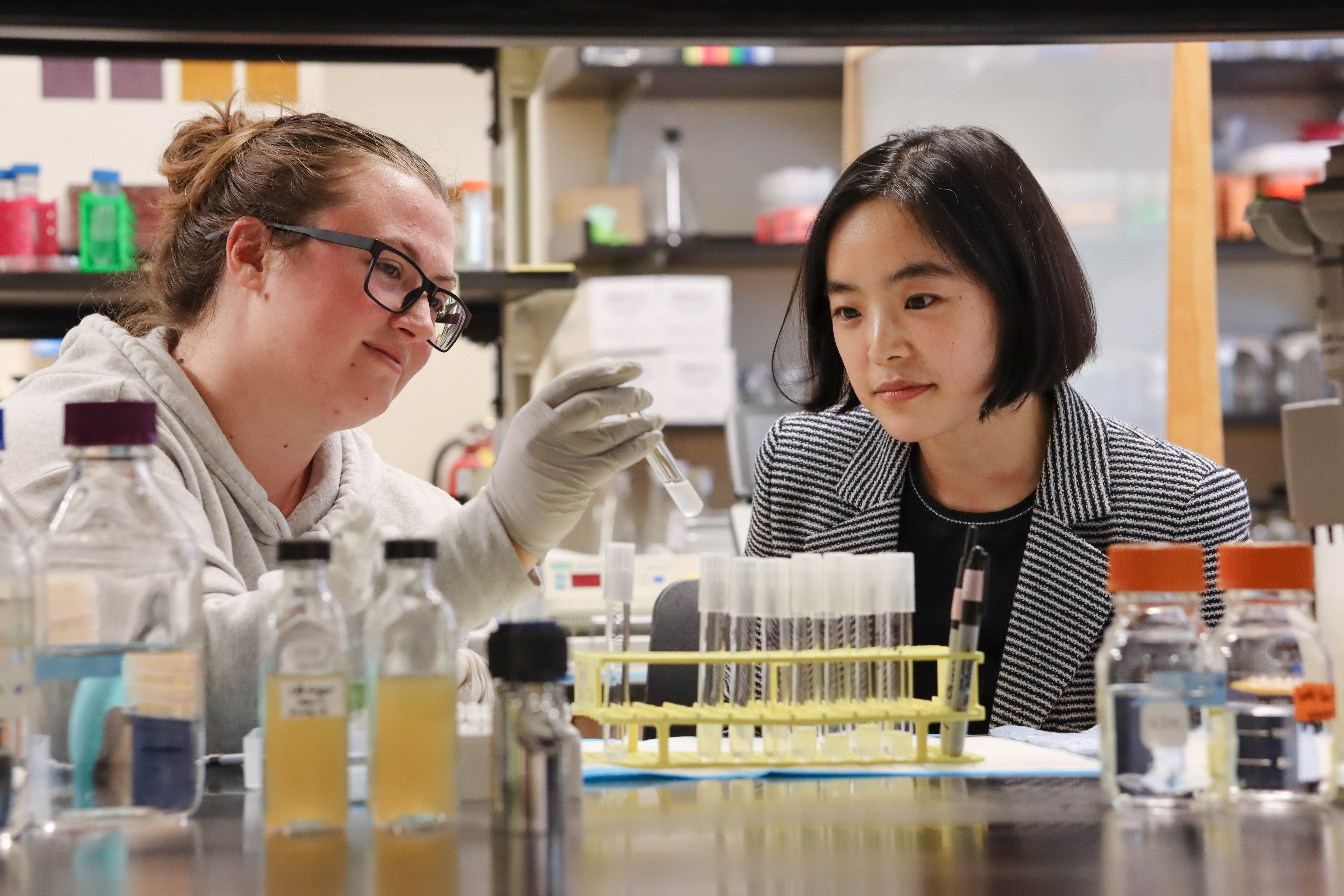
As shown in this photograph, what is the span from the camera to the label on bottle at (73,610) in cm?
80

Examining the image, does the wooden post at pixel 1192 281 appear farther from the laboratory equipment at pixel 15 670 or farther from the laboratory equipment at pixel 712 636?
the laboratory equipment at pixel 15 670

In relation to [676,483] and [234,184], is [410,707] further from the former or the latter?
[234,184]

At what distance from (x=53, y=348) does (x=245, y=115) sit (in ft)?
8.62

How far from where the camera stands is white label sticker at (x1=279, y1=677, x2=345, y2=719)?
0.75 metres

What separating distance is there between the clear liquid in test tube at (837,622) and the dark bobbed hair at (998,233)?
787 mm

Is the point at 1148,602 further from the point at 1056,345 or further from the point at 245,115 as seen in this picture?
the point at 245,115

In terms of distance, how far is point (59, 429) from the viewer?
1.38 meters

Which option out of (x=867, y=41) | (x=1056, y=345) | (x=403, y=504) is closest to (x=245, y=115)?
(x=403, y=504)

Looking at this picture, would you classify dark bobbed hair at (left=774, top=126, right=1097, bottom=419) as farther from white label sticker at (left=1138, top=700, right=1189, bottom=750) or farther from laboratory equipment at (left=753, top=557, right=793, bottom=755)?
white label sticker at (left=1138, top=700, right=1189, bottom=750)

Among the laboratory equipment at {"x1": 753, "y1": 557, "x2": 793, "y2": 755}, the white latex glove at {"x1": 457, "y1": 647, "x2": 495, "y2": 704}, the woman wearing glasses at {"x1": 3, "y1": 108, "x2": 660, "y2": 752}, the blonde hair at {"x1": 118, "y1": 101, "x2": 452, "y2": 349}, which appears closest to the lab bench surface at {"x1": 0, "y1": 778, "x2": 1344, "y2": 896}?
the laboratory equipment at {"x1": 753, "y1": 557, "x2": 793, "y2": 755}

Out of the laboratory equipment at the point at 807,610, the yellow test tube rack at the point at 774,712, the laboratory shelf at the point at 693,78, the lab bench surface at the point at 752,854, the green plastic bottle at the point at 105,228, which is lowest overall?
the lab bench surface at the point at 752,854

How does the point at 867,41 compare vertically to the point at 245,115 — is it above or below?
below

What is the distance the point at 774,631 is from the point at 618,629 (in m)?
0.19

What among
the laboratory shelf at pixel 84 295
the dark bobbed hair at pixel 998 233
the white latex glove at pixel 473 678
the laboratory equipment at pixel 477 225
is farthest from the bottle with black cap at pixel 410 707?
the laboratory equipment at pixel 477 225
